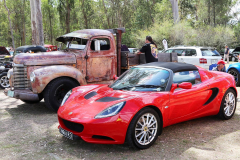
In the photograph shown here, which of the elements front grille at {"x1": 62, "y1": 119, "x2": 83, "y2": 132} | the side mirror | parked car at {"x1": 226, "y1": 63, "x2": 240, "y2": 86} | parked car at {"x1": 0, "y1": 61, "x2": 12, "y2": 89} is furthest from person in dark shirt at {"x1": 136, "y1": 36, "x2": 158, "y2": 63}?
parked car at {"x1": 0, "y1": 61, "x2": 12, "y2": 89}

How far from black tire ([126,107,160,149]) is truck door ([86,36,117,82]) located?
3545 millimetres

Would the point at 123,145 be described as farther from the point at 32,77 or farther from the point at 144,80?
the point at 32,77

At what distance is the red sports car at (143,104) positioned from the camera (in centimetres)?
356

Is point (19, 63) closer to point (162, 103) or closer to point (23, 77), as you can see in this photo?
point (23, 77)

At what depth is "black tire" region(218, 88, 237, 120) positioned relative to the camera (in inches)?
207

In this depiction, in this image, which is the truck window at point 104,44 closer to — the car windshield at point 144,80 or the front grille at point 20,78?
the front grille at point 20,78

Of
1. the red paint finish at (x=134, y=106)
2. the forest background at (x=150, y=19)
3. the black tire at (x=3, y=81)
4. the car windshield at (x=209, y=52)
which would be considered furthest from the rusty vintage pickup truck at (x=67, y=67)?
the forest background at (x=150, y=19)

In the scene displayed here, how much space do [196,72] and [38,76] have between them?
12.3 feet

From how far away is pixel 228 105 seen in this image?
541 centimetres

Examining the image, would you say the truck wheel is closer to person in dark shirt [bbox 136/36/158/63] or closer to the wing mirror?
person in dark shirt [bbox 136/36/158/63]

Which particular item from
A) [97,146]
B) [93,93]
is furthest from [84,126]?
[93,93]

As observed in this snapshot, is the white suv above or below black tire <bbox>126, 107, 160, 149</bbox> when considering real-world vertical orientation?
above

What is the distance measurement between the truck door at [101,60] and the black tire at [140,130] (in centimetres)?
354

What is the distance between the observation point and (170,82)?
433cm
